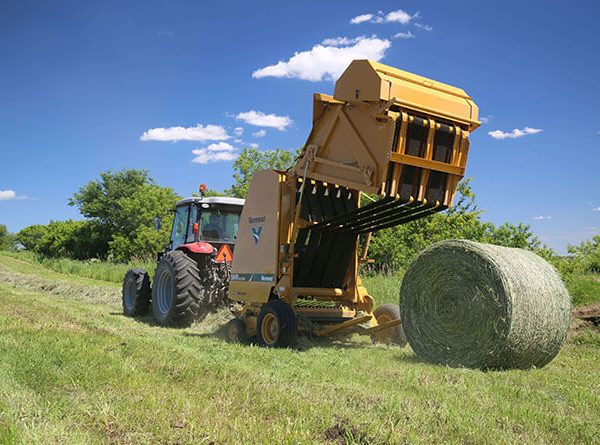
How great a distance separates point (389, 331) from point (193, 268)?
3250mm

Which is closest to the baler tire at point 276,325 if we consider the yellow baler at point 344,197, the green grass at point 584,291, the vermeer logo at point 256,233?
the yellow baler at point 344,197

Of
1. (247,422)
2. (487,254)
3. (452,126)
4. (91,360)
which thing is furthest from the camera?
(452,126)

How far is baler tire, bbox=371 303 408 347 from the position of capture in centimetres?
783

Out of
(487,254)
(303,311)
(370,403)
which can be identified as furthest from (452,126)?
(370,403)

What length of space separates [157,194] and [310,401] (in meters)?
40.4

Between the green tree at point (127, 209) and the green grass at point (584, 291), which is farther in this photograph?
the green tree at point (127, 209)

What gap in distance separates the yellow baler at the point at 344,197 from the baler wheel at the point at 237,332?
0.05 ft

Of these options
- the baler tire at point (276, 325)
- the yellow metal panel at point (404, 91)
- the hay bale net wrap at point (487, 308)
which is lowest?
the baler tire at point (276, 325)

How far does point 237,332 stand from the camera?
801cm

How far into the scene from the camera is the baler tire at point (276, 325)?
684 cm

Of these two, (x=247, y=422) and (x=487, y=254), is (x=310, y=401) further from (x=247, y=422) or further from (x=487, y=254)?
(x=487, y=254)

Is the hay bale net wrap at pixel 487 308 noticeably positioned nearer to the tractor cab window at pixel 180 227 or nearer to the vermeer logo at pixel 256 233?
the vermeer logo at pixel 256 233

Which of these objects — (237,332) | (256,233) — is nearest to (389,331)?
(237,332)

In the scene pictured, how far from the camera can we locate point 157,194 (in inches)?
1686
